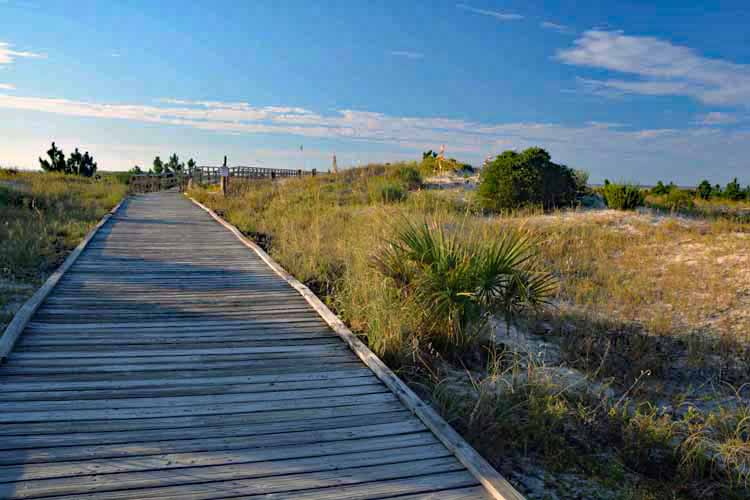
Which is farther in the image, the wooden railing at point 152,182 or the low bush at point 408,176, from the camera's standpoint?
the wooden railing at point 152,182

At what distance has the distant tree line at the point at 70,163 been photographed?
4112cm

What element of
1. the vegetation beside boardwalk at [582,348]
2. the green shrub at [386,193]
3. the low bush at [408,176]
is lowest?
the vegetation beside boardwalk at [582,348]

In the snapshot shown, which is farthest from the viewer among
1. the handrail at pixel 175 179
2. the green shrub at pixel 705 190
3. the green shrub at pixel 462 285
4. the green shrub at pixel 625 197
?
the handrail at pixel 175 179

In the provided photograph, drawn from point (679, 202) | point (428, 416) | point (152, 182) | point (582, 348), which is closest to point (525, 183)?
point (679, 202)

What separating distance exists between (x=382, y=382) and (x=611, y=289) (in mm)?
5518

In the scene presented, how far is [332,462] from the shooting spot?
11.0ft

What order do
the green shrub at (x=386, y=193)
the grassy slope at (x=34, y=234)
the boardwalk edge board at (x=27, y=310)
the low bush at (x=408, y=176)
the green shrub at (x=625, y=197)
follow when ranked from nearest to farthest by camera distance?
the boardwalk edge board at (x=27, y=310) → the grassy slope at (x=34, y=234) → the green shrub at (x=625, y=197) → the green shrub at (x=386, y=193) → the low bush at (x=408, y=176)

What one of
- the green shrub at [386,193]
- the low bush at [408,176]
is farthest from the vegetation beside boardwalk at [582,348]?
the low bush at [408,176]

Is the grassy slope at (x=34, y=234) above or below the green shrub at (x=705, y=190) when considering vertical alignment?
below

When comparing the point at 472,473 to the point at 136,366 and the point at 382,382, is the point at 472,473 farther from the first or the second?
the point at 136,366

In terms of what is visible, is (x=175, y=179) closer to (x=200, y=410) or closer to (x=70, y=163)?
(x=70, y=163)

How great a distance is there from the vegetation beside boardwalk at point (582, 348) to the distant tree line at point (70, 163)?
121 ft

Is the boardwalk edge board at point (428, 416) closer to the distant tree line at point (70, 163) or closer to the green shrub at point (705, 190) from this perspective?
the green shrub at point (705, 190)

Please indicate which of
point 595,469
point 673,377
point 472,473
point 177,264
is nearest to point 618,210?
point 673,377
